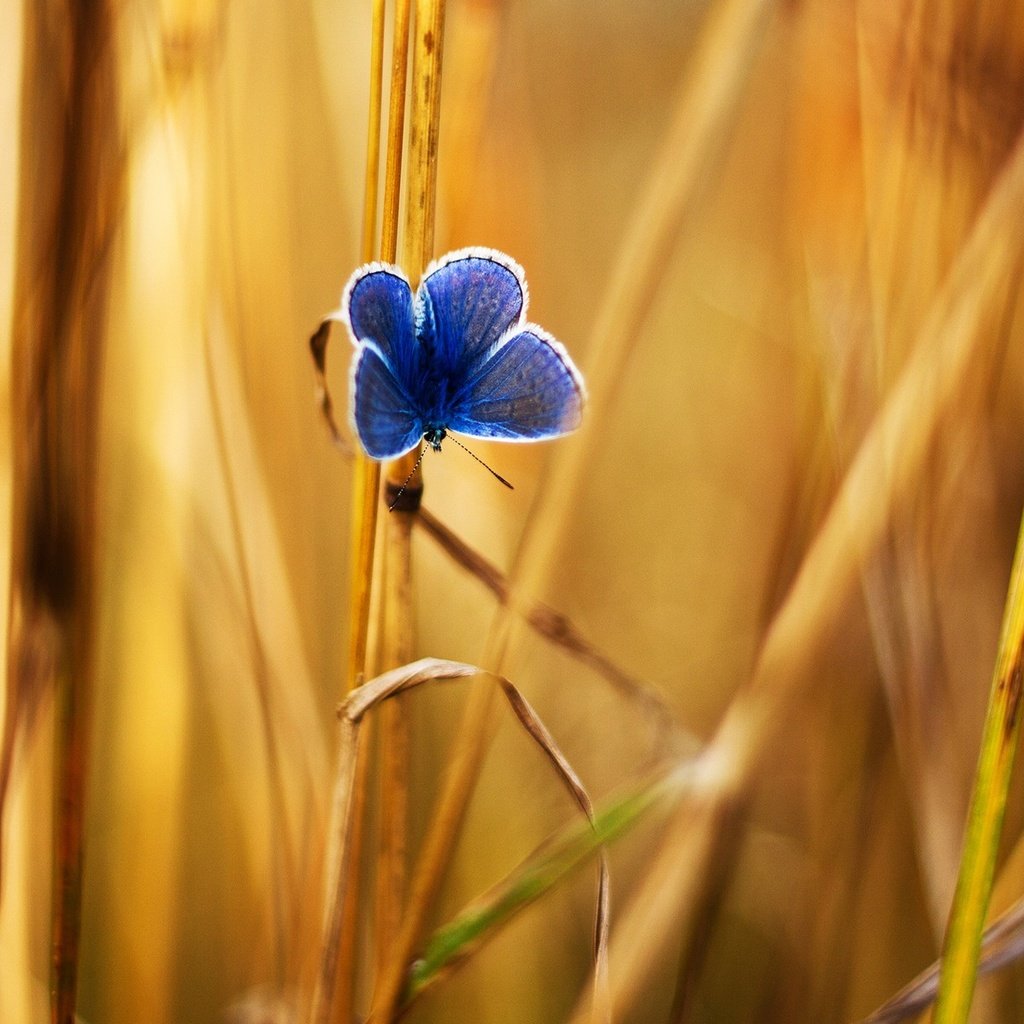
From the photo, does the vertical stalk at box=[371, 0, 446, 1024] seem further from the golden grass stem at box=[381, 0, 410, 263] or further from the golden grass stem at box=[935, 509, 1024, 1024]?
the golden grass stem at box=[935, 509, 1024, 1024]

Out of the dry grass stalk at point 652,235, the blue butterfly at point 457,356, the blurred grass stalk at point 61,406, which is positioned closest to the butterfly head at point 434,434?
the blue butterfly at point 457,356

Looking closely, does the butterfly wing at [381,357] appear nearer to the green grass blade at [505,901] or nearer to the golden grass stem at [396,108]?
the golden grass stem at [396,108]

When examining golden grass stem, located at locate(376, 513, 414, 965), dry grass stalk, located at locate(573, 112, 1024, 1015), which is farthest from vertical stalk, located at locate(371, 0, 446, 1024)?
dry grass stalk, located at locate(573, 112, 1024, 1015)

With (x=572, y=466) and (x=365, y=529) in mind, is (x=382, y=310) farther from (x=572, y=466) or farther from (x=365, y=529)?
(x=572, y=466)

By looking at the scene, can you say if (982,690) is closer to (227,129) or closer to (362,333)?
(362,333)

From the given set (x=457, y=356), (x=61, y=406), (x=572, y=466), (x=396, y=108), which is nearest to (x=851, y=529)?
(x=572, y=466)
